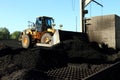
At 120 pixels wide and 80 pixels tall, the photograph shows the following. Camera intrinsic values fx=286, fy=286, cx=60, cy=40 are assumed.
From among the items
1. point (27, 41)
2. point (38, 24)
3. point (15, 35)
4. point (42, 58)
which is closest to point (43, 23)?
point (38, 24)

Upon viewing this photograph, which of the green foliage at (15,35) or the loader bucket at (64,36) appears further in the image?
the green foliage at (15,35)

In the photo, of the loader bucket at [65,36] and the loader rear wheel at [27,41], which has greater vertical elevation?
the loader bucket at [65,36]

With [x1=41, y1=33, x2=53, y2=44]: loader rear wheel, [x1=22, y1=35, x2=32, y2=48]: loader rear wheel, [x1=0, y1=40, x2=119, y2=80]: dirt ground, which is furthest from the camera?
[x1=22, y1=35, x2=32, y2=48]: loader rear wheel

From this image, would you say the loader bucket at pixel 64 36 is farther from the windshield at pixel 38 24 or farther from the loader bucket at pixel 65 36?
the windshield at pixel 38 24

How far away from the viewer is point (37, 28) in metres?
19.2

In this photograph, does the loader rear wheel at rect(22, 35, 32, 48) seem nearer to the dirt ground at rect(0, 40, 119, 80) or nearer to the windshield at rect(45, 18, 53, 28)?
the windshield at rect(45, 18, 53, 28)

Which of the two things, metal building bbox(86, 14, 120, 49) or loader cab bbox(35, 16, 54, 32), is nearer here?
metal building bbox(86, 14, 120, 49)

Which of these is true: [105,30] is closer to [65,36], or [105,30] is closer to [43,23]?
[65,36]

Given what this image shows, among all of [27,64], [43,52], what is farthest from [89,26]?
[27,64]

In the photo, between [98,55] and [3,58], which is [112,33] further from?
[3,58]

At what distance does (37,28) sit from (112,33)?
20.3 feet

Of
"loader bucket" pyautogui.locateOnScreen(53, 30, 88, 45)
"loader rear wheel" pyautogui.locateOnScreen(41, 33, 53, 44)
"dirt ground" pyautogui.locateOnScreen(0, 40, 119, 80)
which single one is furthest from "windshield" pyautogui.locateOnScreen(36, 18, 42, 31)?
"dirt ground" pyautogui.locateOnScreen(0, 40, 119, 80)

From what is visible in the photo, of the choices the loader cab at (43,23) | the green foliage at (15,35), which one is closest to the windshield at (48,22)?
the loader cab at (43,23)

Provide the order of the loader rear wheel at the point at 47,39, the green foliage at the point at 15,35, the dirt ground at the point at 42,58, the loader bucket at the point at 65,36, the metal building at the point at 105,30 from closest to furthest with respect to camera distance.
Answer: the dirt ground at the point at 42,58 → the loader bucket at the point at 65,36 → the metal building at the point at 105,30 → the loader rear wheel at the point at 47,39 → the green foliage at the point at 15,35
